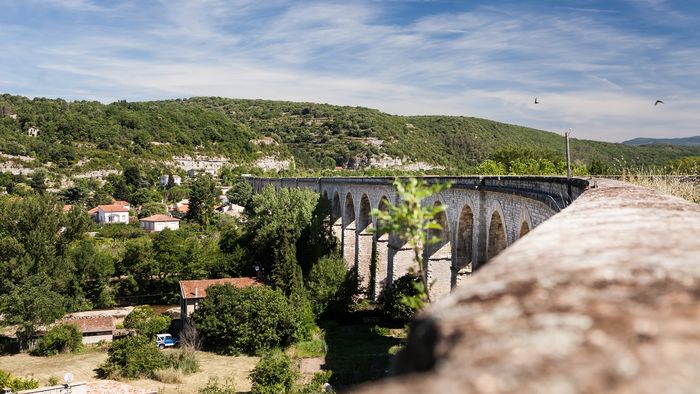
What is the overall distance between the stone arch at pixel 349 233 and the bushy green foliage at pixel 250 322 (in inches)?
354

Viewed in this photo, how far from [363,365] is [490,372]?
19.6m

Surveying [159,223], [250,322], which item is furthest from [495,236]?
[159,223]

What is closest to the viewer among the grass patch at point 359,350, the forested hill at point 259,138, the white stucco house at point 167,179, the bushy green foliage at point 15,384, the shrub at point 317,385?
the shrub at point 317,385

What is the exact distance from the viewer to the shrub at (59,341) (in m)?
24.3

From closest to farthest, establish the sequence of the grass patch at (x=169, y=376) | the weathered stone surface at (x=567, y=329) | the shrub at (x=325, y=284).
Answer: the weathered stone surface at (x=567, y=329), the grass patch at (x=169, y=376), the shrub at (x=325, y=284)

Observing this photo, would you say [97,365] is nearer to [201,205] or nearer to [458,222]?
[458,222]

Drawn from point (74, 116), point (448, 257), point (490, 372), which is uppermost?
point (74, 116)

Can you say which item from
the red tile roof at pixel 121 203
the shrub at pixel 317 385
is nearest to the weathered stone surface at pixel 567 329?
the shrub at pixel 317 385

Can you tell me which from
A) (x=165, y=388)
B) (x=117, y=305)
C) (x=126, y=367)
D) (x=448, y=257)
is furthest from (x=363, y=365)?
(x=117, y=305)

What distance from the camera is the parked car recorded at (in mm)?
25219

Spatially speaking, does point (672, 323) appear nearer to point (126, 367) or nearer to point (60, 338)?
point (126, 367)

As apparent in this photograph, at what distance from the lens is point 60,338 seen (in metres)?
24.3

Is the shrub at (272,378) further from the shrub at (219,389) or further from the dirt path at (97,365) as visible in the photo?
the dirt path at (97,365)

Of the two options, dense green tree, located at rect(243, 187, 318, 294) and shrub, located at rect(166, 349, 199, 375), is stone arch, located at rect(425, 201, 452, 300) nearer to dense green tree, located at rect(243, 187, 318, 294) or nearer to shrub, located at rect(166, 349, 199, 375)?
shrub, located at rect(166, 349, 199, 375)
